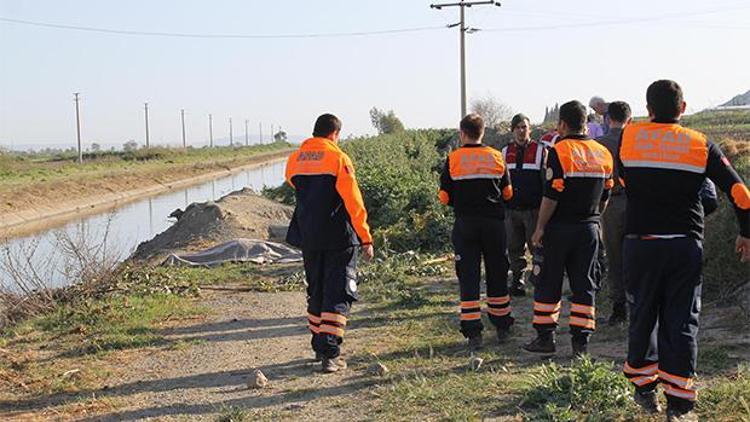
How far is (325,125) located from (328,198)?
590mm

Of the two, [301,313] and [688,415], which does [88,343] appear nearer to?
[301,313]

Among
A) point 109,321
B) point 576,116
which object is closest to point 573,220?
point 576,116

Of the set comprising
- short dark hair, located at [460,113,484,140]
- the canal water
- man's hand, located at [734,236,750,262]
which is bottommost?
the canal water

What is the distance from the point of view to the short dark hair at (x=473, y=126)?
6.39 metres

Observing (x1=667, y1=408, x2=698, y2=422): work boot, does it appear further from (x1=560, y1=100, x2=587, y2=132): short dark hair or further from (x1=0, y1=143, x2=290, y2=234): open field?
(x1=0, y1=143, x2=290, y2=234): open field

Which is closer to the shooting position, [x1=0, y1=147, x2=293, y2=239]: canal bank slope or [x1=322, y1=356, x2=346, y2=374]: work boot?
[x1=322, y1=356, x2=346, y2=374]: work boot

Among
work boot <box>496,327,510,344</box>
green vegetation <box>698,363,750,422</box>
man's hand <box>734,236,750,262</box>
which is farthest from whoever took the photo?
work boot <box>496,327,510,344</box>

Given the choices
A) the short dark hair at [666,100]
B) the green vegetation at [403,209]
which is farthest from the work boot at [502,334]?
the green vegetation at [403,209]

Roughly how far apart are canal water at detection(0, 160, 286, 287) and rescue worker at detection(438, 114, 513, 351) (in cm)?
504

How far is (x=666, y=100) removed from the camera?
14.4ft

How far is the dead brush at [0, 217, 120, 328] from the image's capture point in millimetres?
8641

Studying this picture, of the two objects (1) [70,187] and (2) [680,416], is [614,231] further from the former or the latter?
(1) [70,187]

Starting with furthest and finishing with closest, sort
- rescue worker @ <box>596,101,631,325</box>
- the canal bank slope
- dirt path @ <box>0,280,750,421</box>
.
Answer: the canal bank slope, rescue worker @ <box>596,101,631,325</box>, dirt path @ <box>0,280,750,421</box>

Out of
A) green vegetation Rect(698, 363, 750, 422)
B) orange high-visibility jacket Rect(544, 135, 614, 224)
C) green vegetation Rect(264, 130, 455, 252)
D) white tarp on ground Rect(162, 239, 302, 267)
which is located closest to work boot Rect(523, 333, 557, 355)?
orange high-visibility jacket Rect(544, 135, 614, 224)
